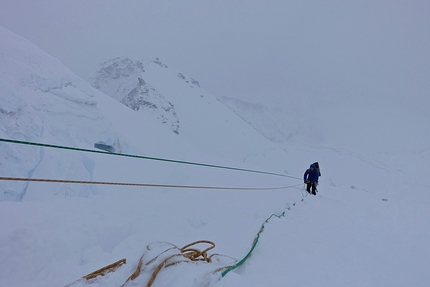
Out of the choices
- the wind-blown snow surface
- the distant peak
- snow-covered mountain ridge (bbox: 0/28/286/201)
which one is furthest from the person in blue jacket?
the distant peak

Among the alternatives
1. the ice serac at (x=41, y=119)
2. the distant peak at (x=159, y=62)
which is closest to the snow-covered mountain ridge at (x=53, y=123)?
the ice serac at (x=41, y=119)

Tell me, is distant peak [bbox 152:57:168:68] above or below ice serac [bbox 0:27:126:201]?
above

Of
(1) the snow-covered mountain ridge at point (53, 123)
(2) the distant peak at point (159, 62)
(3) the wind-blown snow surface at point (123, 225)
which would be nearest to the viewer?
(3) the wind-blown snow surface at point (123, 225)

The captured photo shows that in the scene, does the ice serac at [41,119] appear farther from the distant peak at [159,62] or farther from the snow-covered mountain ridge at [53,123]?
the distant peak at [159,62]

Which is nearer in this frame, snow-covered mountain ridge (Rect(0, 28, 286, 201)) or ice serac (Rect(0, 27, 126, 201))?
ice serac (Rect(0, 27, 126, 201))

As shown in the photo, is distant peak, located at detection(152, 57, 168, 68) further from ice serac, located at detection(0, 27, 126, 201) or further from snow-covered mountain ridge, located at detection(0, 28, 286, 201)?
ice serac, located at detection(0, 27, 126, 201)

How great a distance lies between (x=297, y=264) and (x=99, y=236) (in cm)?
268

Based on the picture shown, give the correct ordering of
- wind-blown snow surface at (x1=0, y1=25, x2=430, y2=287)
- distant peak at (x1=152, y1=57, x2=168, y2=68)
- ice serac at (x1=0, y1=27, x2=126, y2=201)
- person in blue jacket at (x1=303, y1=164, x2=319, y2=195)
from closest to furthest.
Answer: wind-blown snow surface at (x1=0, y1=25, x2=430, y2=287)
ice serac at (x1=0, y1=27, x2=126, y2=201)
person in blue jacket at (x1=303, y1=164, x2=319, y2=195)
distant peak at (x1=152, y1=57, x2=168, y2=68)

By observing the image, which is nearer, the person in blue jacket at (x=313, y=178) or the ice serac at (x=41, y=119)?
the ice serac at (x=41, y=119)

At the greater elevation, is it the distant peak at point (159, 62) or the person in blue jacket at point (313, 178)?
the distant peak at point (159, 62)

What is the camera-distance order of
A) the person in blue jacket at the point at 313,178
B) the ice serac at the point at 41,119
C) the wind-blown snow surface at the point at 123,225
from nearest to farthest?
the wind-blown snow surface at the point at 123,225 → the ice serac at the point at 41,119 → the person in blue jacket at the point at 313,178

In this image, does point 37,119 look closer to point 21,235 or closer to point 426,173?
point 21,235

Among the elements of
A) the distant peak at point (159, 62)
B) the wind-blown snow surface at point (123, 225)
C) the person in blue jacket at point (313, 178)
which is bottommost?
the wind-blown snow surface at point (123, 225)

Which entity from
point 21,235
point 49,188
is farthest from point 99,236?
point 49,188
